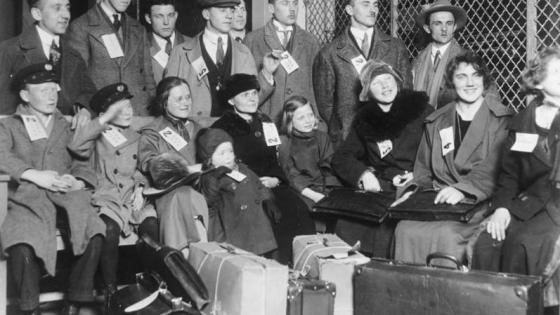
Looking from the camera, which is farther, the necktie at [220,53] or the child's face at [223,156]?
the necktie at [220,53]

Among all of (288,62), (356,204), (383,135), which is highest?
(288,62)

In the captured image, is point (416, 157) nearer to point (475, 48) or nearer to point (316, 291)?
point (316, 291)

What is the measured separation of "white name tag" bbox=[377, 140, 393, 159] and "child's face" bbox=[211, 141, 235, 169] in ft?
3.05

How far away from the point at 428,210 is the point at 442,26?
1756mm

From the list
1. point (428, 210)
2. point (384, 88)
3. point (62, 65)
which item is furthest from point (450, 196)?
point (62, 65)

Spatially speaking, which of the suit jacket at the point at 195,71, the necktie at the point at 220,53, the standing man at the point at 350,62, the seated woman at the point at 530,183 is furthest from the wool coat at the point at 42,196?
the seated woman at the point at 530,183

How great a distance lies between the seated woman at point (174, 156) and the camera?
4.49m

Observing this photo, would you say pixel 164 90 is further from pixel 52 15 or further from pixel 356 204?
pixel 356 204

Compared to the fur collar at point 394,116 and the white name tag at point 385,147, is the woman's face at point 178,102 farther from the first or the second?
the white name tag at point 385,147

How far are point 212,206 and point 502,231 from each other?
66.2 inches

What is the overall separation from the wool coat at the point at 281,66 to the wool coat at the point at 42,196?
5.27 ft

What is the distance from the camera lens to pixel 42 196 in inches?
170

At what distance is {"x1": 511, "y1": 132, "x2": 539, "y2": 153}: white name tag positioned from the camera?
3910mm

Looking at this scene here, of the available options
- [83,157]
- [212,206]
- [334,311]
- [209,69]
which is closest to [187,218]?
[212,206]
